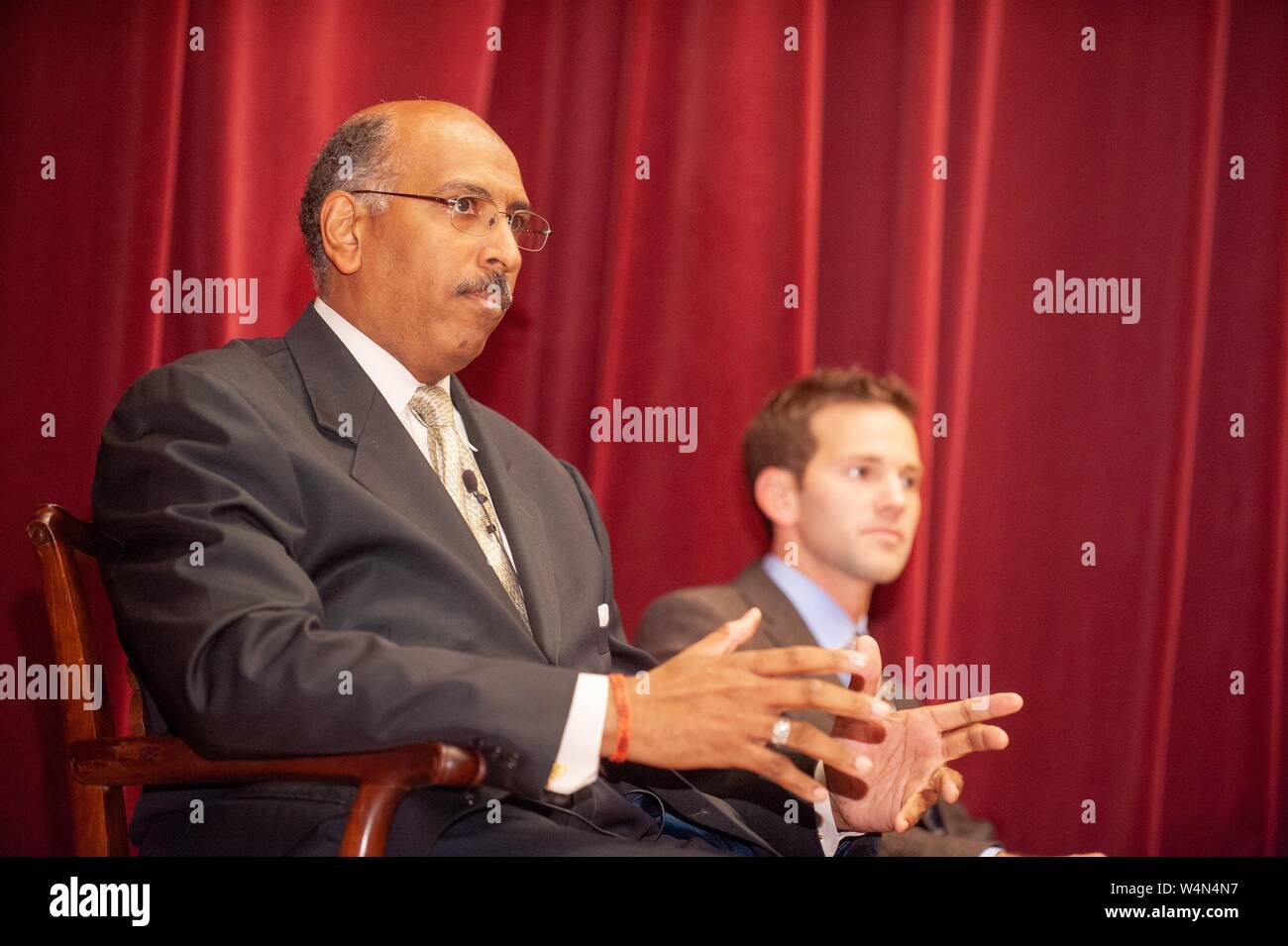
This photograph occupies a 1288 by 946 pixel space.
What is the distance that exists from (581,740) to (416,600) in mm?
322

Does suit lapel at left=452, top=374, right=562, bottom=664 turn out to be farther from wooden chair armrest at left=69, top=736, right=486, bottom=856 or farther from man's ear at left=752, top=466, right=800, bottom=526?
man's ear at left=752, top=466, right=800, bottom=526

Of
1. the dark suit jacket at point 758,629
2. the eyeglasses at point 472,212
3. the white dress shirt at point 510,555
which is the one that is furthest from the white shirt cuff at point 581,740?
the eyeglasses at point 472,212

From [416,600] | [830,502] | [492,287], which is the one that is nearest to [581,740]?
[416,600]

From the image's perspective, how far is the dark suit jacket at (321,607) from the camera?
1320mm

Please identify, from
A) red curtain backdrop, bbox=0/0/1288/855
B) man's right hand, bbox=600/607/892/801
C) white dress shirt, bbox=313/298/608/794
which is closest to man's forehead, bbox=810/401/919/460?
red curtain backdrop, bbox=0/0/1288/855

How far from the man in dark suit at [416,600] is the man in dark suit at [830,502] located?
396mm

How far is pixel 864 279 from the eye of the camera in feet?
8.43

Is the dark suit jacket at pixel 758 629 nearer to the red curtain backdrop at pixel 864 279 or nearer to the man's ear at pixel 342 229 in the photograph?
the red curtain backdrop at pixel 864 279

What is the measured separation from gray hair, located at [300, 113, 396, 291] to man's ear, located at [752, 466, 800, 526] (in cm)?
94

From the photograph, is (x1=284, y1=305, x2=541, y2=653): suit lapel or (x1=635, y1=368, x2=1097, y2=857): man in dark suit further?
(x1=635, y1=368, x2=1097, y2=857): man in dark suit

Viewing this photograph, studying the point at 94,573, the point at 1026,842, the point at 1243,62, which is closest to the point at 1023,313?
the point at 1243,62

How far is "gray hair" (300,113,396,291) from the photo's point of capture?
1.80m

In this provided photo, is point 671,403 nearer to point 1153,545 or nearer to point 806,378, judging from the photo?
point 806,378
